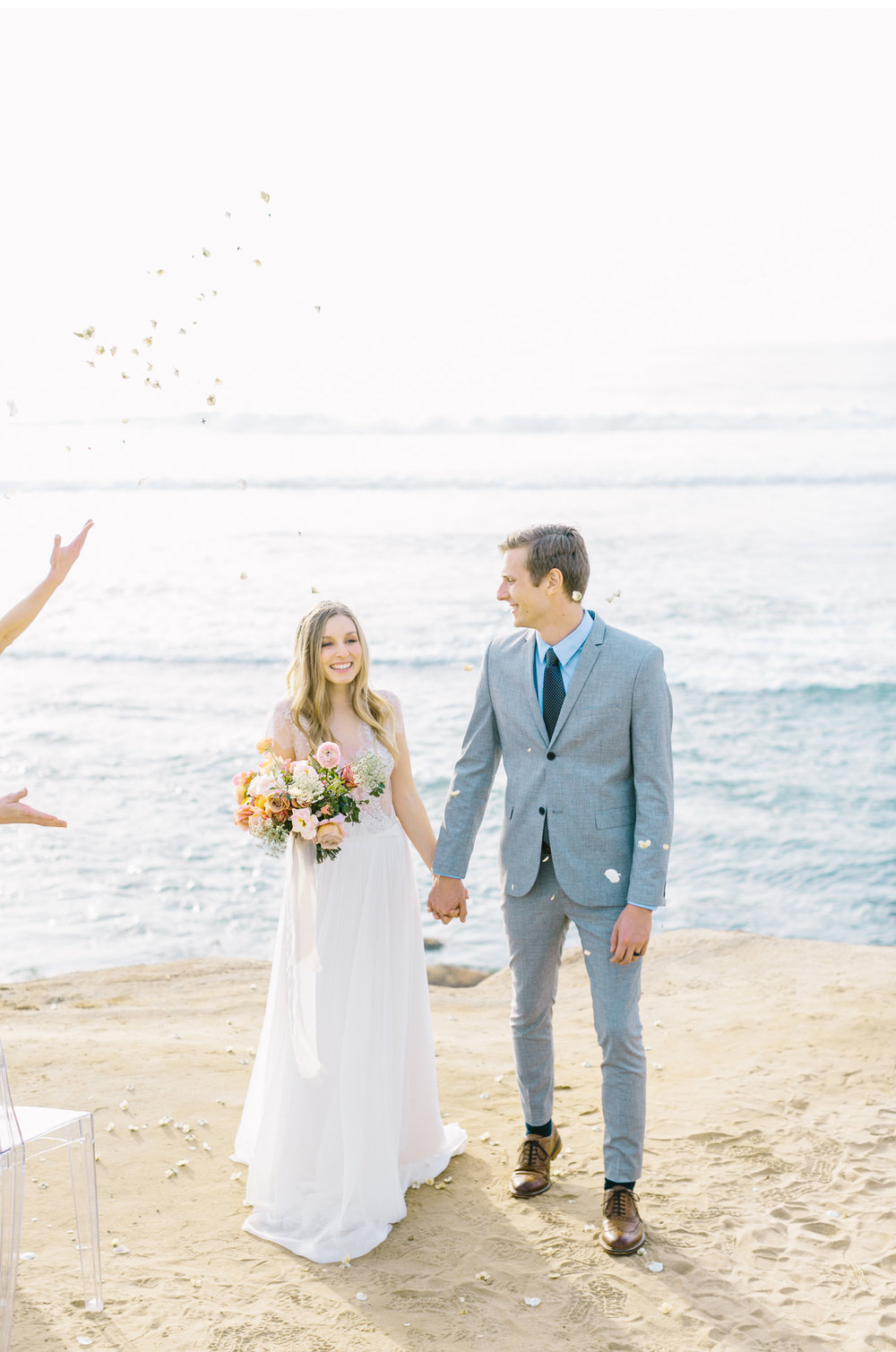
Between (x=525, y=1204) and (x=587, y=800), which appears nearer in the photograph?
(x=587, y=800)

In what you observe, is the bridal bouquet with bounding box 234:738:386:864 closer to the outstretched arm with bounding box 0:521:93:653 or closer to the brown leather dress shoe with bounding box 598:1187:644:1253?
the outstretched arm with bounding box 0:521:93:653

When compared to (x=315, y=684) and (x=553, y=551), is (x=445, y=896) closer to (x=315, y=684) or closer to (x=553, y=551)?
(x=315, y=684)

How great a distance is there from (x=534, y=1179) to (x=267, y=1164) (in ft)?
3.19

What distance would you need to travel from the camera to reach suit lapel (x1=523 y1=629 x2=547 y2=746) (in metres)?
3.88

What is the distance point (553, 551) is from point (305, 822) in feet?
3.98

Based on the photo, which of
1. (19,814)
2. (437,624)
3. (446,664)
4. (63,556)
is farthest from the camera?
→ (437,624)

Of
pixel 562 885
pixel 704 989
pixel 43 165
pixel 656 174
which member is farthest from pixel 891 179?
pixel 562 885

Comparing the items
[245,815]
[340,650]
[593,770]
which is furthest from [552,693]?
[245,815]

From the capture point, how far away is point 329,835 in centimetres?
379

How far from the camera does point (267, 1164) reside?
3986 millimetres

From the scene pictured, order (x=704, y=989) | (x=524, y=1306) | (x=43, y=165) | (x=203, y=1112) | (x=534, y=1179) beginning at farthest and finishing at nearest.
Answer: (x=43, y=165) < (x=704, y=989) < (x=203, y=1112) < (x=534, y=1179) < (x=524, y=1306)

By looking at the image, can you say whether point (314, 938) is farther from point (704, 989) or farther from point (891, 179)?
point (891, 179)

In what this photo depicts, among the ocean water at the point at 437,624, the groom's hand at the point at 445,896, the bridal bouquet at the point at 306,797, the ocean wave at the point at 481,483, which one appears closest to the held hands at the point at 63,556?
the bridal bouquet at the point at 306,797

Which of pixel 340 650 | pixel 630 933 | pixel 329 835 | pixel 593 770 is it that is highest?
pixel 340 650
